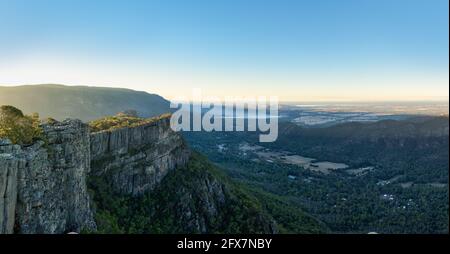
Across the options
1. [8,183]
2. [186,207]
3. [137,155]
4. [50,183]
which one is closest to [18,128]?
[50,183]

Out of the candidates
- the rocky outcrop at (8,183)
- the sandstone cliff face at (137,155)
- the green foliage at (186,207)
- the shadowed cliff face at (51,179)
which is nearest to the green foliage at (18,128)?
the shadowed cliff face at (51,179)

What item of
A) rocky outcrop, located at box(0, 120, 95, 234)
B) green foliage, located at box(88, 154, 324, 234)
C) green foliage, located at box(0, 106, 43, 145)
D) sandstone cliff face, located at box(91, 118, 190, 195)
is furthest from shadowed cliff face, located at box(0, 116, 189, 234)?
green foliage, located at box(88, 154, 324, 234)

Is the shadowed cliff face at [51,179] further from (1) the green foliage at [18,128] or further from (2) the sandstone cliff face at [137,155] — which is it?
(1) the green foliage at [18,128]

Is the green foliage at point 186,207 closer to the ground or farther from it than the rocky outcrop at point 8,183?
closer to the ground

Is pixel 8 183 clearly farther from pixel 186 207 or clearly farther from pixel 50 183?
pixel 186 207

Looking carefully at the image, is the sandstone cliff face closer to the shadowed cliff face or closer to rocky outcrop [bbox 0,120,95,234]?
the shadowed cliff face
